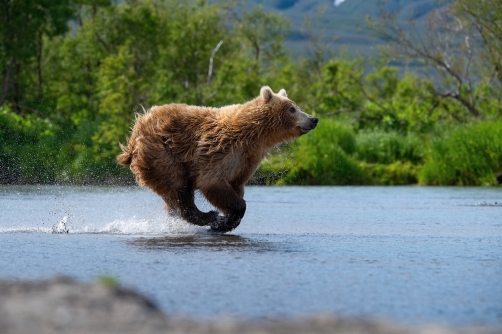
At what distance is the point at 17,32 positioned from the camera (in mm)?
29344

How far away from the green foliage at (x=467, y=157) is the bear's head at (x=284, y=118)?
43.6ft

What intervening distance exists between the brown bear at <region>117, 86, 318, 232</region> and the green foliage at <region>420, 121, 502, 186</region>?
13.4 metres

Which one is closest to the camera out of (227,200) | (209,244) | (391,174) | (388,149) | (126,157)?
(209,244)

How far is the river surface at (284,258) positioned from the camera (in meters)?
5.44

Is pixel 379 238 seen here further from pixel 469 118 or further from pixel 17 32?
pixel 17 32

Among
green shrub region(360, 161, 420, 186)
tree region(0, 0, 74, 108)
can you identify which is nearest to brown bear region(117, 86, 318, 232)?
green shrub region(360, 161, 420, 186)

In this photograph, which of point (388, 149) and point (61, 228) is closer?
point (61, 228)

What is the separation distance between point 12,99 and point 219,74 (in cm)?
707

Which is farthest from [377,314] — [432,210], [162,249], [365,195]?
[365,195]

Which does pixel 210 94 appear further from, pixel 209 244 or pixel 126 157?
pixel 209 244

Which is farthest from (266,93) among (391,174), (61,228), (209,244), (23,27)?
(23,27)

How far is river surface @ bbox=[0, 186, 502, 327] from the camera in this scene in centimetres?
544

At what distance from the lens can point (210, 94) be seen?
29.3 meters

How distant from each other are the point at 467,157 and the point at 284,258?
15.7 meters
